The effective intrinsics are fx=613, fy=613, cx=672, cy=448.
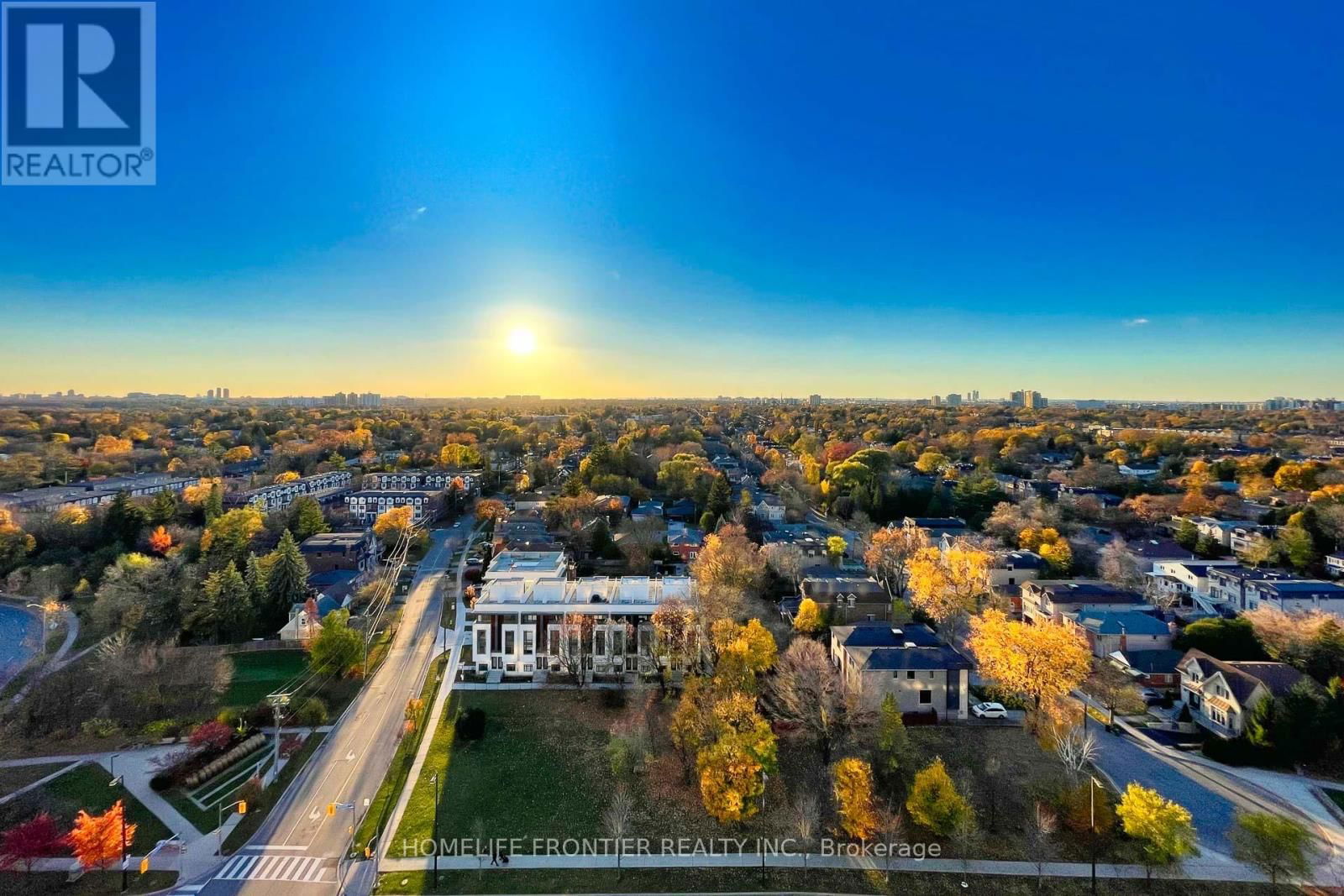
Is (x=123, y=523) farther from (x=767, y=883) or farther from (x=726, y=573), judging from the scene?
(x=767, y=883)

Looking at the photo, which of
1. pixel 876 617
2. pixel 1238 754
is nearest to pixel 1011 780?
pixel 1238 754

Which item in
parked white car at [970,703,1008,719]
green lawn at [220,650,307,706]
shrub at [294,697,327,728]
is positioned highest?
parked white car at [970,703,1008,719]

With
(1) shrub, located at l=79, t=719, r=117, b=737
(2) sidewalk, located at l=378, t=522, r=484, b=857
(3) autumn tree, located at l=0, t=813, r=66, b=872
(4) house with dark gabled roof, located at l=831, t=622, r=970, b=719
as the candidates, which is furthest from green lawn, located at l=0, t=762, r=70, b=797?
(4) house with dark gabled roof, located at l=831, t=622, r=970, b=719

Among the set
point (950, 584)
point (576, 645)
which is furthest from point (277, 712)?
point (950, 584)

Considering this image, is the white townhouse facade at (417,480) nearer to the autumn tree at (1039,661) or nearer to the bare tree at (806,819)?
the bare tree at (806,819)

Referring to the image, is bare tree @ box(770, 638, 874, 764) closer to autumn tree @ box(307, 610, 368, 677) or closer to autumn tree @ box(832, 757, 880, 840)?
autumn tree @ box(832, 757, 880, 840)

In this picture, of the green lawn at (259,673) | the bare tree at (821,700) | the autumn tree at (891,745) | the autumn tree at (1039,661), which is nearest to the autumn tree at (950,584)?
the autumn tree at (1039,661)
